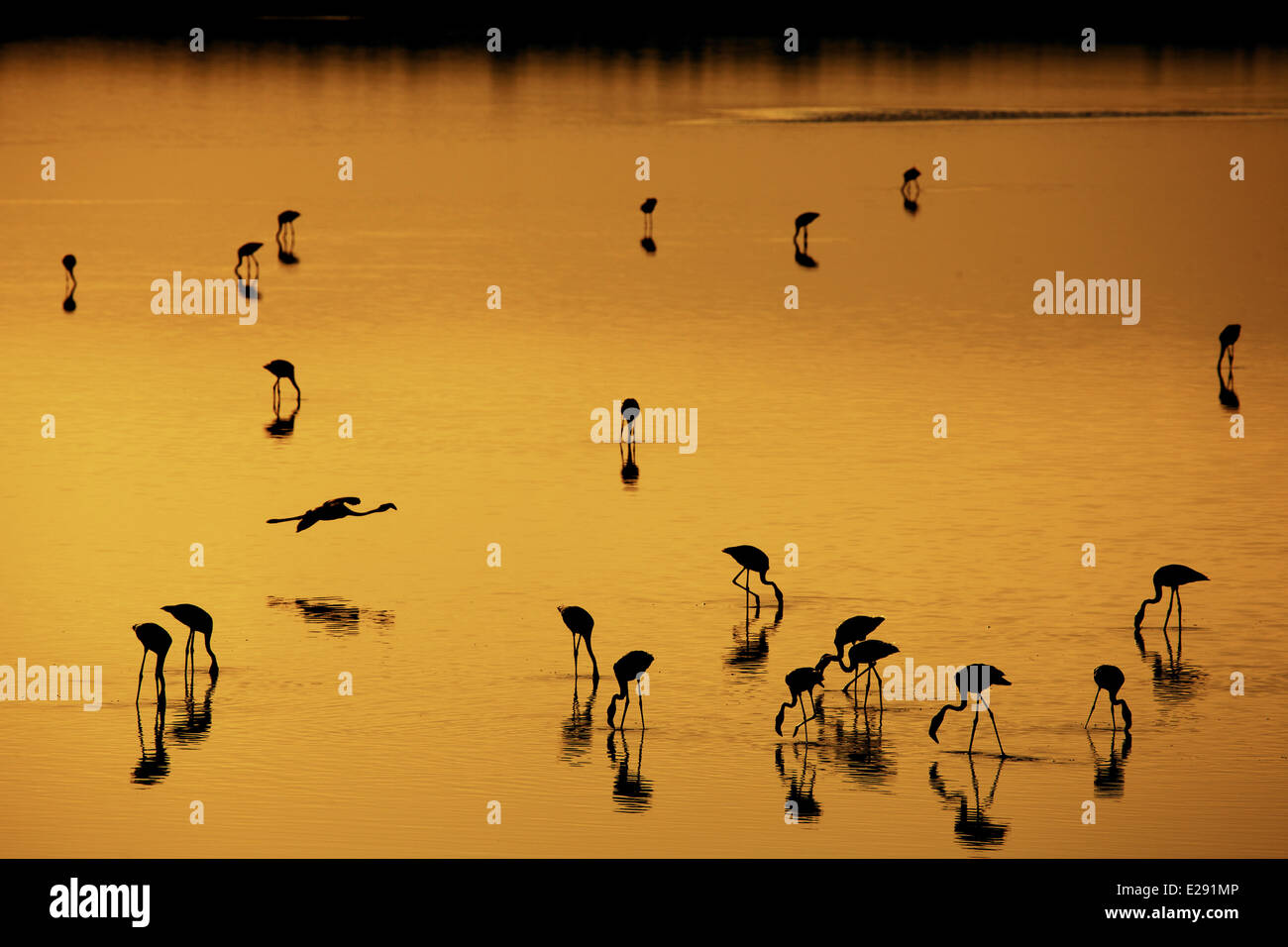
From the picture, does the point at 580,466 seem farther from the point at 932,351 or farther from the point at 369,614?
the point at 932,351

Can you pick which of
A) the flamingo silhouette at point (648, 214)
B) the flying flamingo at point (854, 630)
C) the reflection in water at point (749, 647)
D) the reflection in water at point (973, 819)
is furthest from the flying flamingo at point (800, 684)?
the flamingo silhouette at point (648, 214)

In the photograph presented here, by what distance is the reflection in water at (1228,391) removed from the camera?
78.0ft

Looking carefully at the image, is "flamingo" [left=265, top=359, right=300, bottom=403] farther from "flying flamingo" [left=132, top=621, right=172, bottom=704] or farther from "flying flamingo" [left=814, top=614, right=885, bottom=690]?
"flying flamingo" [left=814, top=614, right=885, bottom=690]

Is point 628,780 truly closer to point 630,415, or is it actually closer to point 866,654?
point 866,654

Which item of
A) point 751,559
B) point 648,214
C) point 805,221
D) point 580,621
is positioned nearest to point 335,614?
point 580,621

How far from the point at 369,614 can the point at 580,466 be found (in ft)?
16.4

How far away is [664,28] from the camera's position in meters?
114

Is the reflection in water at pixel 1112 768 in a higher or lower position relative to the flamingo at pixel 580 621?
lower

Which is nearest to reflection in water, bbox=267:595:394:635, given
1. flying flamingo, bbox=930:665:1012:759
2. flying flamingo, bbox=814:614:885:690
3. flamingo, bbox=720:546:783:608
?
flamingo, bbox=720:546:783:608

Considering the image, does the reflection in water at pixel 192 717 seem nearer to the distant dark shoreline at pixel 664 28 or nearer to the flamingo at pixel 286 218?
the flamingo at pixel 286 218

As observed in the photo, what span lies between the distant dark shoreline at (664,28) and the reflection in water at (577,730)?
84829 mm

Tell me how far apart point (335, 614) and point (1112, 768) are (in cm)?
590
